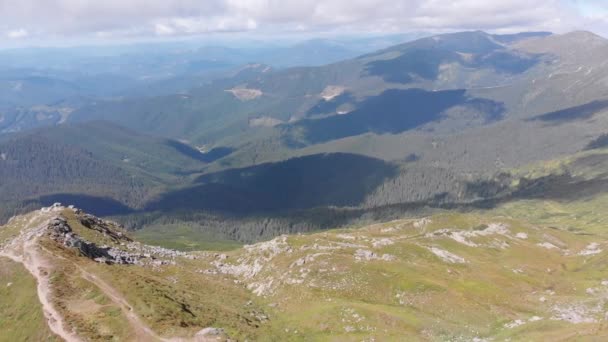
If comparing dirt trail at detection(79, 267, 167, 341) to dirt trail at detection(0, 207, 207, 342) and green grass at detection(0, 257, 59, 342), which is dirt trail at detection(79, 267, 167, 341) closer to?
dirt trail at detection(0, 207, 207, 342)

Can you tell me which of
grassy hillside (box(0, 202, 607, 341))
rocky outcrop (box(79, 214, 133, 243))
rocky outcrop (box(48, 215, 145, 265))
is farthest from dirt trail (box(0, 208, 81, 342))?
rocky outcrop (box(79, 214, 133, 243))

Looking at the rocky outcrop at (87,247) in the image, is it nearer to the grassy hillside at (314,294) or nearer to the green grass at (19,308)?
the grassy hillside at (314,294)

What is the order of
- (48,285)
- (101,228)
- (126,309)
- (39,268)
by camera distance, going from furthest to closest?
(101,228)
(39,268)
(48,285)
(126,309)

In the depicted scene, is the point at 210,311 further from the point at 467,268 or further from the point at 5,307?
the point at 467,268

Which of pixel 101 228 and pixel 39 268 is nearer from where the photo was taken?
pixel 39 268

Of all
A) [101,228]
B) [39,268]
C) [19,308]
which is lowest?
[101,228]

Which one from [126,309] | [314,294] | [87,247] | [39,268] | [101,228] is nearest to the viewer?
[126,309]

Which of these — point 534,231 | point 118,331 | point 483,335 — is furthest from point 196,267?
point 534,231

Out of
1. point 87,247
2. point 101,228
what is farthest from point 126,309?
point 101,228

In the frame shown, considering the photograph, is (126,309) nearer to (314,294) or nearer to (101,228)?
(314,294)

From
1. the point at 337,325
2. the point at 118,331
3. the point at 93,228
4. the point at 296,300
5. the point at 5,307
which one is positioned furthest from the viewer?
the point at 93,228

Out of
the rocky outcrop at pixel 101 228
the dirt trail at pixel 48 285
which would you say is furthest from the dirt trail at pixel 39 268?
the rocky outcrop at pixel 101 228
